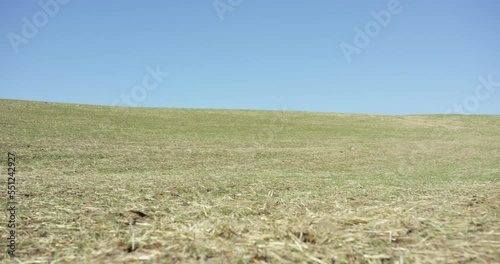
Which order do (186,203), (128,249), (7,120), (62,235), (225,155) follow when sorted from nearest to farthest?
1. (128,249)
2. (62,235)
3. (186,203)
4. (225,155)
5. (7,120)

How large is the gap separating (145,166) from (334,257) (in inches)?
700

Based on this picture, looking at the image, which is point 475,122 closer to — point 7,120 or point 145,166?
point 145,166

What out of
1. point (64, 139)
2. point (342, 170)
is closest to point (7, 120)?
point (64, 139)

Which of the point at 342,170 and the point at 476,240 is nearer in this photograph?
the point at 476,240

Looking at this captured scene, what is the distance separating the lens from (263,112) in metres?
66.7

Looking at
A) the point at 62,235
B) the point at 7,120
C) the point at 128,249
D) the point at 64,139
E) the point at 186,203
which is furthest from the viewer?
the point at 7,120

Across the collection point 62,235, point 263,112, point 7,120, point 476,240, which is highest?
point 263,112

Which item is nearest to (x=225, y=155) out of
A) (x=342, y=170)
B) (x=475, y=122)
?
(x=342, y=170)

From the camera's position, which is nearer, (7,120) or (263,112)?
(7,120)

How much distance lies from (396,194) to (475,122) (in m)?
65.1

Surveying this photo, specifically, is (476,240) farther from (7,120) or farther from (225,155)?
(7,120)

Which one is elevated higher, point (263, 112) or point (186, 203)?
point (263, 112)

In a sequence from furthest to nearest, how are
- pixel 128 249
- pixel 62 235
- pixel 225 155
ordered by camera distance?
1. pixel 225 155
2. pixel 62 235
3. pixel 128 249

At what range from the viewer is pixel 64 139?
29719mm
